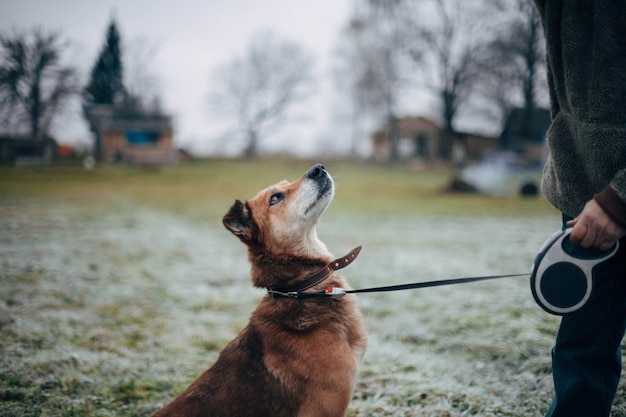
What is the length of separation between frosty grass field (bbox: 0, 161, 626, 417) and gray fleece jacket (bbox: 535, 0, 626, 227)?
1.47 metres

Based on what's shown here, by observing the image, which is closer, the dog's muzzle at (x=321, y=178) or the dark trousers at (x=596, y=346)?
the dark trousers at (x=596, y=346)

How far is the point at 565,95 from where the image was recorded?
71.7 inches

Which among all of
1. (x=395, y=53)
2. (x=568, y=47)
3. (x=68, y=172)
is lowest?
(x=68, y=172)

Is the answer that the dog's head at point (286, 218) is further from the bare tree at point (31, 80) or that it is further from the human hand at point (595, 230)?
the bare tree at point (31, 80)

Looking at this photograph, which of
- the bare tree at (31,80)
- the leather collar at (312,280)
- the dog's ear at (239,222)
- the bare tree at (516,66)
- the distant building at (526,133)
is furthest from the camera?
the distant building at (526,133)

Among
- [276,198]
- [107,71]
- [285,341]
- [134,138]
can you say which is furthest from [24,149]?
[285,341]

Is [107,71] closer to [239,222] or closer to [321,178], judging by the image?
[321,178]

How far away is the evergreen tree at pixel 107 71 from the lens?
2419 centimetres

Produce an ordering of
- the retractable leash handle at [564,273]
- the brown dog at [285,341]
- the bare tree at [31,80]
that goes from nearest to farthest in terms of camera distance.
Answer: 1. the retractable leash handle at [564,273]
2. the brown dog at [285,341]
3. the bare tree at [31,80]

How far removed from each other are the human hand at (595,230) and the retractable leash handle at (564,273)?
57 millimetres

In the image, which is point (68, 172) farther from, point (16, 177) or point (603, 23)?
point (603, 23)

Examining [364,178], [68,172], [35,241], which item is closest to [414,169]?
[364,178]

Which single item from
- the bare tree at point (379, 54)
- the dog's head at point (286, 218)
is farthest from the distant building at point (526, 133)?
the dog's head at point (286, 218)

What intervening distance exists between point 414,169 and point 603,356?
35247 mm
